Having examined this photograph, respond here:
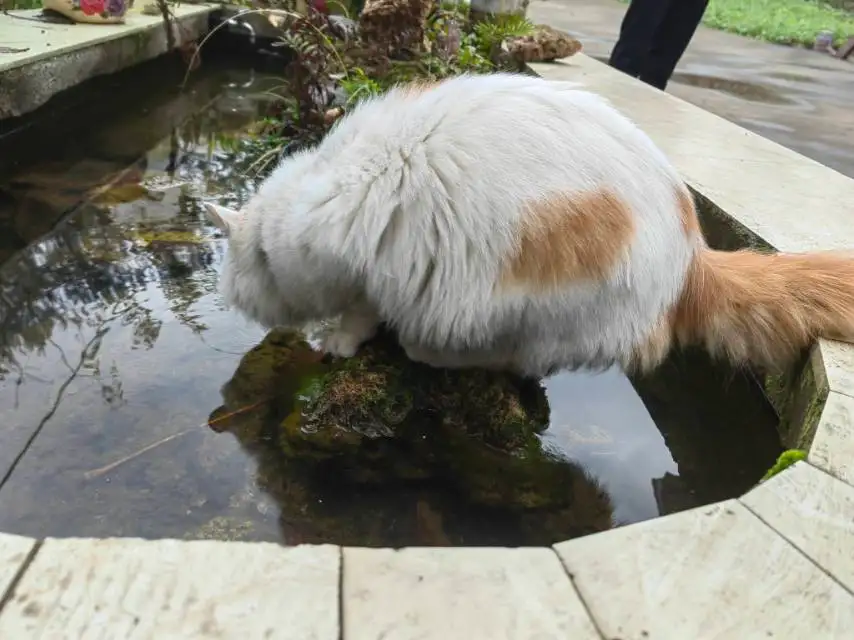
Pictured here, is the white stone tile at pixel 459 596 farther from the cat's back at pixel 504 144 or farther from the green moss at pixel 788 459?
the cat's back at pixel 504 144

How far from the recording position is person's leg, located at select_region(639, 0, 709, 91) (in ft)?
16.8

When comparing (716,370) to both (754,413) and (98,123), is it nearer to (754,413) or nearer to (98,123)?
(754,413)

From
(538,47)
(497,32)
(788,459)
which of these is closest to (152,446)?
(788,459)

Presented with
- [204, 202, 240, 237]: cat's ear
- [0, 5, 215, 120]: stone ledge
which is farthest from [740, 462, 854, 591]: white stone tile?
[0, 5, 215, 120]: stone ledge

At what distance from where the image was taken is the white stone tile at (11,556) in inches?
46.0

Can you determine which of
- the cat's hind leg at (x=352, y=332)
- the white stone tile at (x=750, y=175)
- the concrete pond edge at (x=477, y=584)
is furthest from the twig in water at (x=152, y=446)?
the white stone tile at (x=750, y=175)

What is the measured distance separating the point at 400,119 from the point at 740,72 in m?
7.39

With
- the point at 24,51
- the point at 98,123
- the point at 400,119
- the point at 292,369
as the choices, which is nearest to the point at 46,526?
the point at 292,369

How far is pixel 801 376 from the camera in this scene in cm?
205

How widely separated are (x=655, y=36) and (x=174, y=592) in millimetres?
5219

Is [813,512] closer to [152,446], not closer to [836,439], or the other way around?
[836,439]

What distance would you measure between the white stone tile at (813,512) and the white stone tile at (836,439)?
0.03 metres

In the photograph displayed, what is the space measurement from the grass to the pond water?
35.5 feet

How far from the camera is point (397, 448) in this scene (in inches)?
80.9
